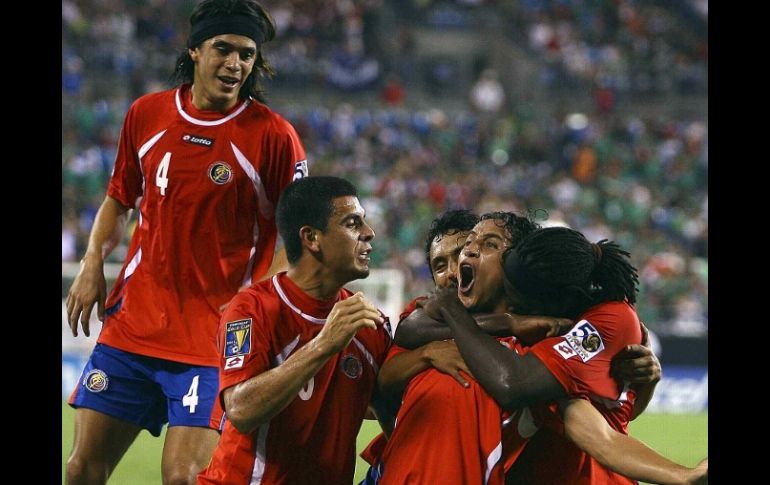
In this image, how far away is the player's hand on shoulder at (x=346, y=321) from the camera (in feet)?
11.7

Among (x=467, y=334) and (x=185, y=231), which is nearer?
(x=467, y=334)

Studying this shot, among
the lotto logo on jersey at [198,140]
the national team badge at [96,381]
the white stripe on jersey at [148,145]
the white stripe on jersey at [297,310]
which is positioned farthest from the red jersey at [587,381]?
the white stripe on jersey at [148,145]

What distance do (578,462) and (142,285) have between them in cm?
216

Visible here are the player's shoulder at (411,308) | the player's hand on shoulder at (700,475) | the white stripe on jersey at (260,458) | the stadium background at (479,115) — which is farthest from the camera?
the stadium background at (479,115)

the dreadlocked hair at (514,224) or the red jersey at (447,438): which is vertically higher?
the dreadlocked hair at (514,224)

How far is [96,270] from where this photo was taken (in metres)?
5.02

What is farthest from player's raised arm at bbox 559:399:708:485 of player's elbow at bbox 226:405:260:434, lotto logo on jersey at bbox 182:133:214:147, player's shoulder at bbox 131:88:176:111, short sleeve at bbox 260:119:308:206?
player's shoulder at bbox 131:88:176:111

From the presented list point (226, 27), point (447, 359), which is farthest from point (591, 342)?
point (226, 27)

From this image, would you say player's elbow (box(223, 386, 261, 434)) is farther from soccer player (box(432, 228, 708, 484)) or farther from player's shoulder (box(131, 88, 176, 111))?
player's shoulder (box(131, 88, 176, 111))

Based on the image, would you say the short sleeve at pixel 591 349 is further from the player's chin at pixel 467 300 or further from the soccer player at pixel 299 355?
the soccer player at pixel 299 355

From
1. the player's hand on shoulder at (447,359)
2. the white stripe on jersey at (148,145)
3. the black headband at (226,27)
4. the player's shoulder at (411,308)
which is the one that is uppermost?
the black headband at (226,27)

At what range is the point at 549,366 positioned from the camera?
3.71 meters
